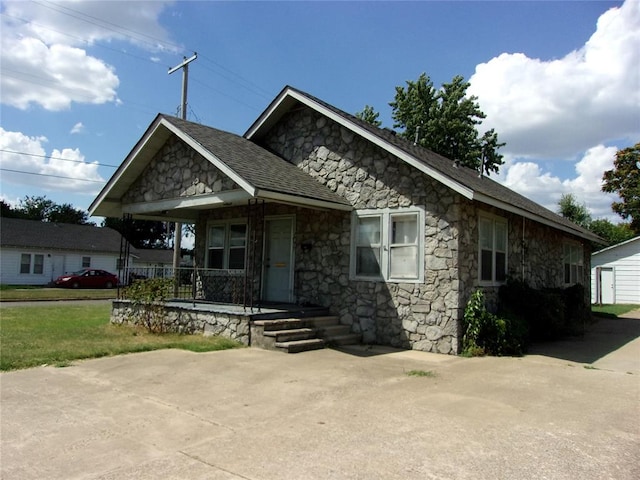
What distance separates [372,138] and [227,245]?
17.5ft

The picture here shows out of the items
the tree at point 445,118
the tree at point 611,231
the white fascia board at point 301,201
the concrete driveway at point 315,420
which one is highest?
the tree at point 445,118

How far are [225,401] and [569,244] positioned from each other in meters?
15.2

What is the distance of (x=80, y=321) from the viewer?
13523 millimetres

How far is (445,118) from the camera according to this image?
27.9 m

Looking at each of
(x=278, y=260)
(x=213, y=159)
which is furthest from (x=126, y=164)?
(x=278, y=260)

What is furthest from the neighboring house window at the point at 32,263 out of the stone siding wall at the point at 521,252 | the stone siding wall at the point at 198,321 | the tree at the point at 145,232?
the stone siding wall at the point at 521,252

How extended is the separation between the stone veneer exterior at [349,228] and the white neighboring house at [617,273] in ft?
55.2

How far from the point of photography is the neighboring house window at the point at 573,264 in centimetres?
1679

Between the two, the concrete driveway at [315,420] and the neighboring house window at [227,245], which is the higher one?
the neighboring house window at [227,245]

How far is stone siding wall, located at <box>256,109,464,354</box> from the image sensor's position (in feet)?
31.9

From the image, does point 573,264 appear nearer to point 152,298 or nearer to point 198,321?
point 198,321

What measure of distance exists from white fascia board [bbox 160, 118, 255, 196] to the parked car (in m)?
28.8

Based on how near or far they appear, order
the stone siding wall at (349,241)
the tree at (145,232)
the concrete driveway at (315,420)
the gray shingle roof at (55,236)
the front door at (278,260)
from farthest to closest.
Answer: the tree at (145,232) < the gray shingle roof at (55,236) < the front door at (278,260) < the stone siding wall at (349,241) < the concrete driveway at (315,420)

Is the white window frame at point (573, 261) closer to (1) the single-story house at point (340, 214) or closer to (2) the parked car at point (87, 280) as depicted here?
(1) the single-story house at point (340, 214)
